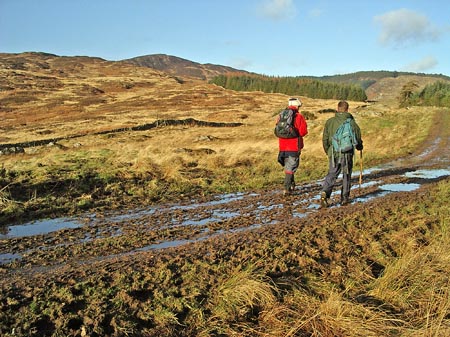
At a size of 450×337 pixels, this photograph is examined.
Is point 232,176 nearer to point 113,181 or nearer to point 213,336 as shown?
point 113,181

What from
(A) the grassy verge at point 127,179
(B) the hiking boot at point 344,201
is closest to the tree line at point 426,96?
(A) the grassy verge at point 127,179

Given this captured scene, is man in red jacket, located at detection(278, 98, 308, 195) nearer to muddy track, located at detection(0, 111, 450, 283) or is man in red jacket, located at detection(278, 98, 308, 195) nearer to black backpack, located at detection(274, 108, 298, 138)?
black backpack, located at detection(274, 108, 298, 138)

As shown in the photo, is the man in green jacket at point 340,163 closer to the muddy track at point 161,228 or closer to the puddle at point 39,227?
the muddy track at point 161,228

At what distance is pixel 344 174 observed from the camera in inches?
300

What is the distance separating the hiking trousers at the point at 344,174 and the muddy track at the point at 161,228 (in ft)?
1.02

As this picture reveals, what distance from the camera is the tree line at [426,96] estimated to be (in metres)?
70.3

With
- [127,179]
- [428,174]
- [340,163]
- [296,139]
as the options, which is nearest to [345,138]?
[340,163]

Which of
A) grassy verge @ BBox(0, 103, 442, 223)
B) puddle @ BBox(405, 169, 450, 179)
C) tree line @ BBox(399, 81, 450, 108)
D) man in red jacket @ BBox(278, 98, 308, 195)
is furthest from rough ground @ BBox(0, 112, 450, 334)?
tree line @ BBox(399, 81, 450, 108)

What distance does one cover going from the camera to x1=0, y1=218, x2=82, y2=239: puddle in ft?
19.8

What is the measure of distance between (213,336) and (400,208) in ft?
16.6

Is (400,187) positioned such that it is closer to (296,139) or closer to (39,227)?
(296,139)

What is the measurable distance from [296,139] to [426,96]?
82.2 meters

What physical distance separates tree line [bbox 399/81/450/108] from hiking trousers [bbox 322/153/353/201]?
67.3m

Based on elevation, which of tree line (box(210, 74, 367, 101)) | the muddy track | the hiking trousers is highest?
tree line (box(210, 74, 367, 101))
